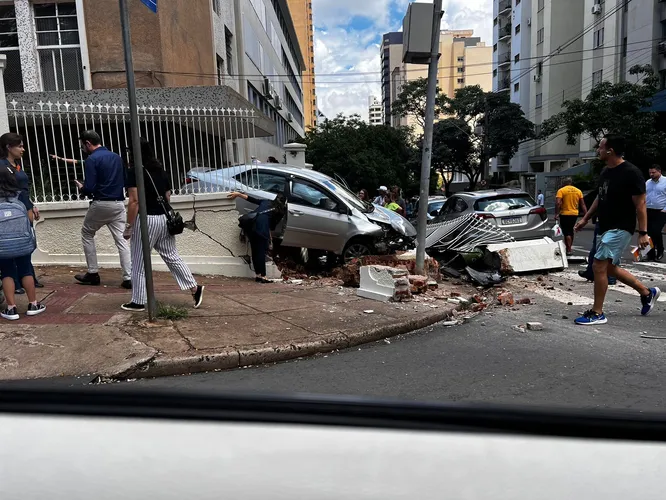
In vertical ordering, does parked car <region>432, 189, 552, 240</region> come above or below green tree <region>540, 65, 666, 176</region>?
below

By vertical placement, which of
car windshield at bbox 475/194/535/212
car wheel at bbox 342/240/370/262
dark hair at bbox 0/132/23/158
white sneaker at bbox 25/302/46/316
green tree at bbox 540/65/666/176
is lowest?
car wheel at bbox 342/240/370/262

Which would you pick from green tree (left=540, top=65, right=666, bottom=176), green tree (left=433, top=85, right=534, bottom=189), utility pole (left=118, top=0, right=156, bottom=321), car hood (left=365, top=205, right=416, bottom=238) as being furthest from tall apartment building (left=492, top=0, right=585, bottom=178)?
utility pole (left=118, top=0, right=156, bottom=321)

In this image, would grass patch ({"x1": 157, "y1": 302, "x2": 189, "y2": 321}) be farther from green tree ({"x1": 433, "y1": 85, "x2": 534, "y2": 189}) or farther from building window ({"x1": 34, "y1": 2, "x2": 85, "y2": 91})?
green tree ({"x1": 433, "y1": 85, "x2": 534, "y2": 189})

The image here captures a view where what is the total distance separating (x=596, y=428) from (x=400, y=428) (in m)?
0.42

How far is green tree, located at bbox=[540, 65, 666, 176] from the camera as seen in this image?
71.3ft

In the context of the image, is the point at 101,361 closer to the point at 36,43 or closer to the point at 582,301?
the point at 582,301

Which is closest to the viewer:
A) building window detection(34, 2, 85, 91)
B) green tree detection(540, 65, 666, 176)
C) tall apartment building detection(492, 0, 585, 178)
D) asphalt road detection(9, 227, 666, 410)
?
asphalt road detection(9, 227, 666, 410)

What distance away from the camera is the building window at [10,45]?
1265cm

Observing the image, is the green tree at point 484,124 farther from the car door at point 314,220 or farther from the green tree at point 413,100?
the car door at point 314,220

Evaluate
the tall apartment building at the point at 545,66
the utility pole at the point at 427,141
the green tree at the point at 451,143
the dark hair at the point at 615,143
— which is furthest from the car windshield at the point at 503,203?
the green tree at the point at 451,143

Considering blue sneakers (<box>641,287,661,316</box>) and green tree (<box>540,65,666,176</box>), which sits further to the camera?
green tree (<box>540,65,666,176</box>)

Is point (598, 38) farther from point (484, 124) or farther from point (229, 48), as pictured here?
point (229, 48)

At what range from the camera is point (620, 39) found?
32.6 meters

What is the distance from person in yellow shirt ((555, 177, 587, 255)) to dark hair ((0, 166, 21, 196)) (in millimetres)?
9867
